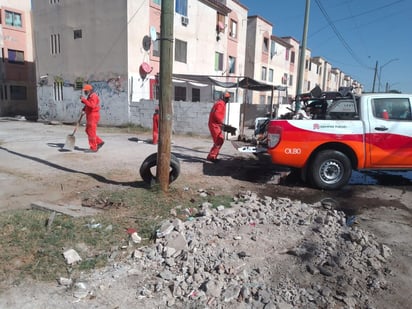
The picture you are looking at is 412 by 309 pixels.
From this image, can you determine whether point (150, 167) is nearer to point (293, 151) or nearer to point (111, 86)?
point (293, 151)

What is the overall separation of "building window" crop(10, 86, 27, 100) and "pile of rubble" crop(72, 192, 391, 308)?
2939cm

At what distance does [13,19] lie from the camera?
2767cm

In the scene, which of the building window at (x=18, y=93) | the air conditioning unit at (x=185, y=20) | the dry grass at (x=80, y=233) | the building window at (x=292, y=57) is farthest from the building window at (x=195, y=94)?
the building window at (x=292, y=57)

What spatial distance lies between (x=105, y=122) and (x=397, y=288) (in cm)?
1816

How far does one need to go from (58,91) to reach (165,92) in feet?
63.5

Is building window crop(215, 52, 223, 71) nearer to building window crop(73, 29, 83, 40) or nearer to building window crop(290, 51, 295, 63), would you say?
building window crop(73, 29, 83, 40)

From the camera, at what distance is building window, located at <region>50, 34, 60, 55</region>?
21.4 m

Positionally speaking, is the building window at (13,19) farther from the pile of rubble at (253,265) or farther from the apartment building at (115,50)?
the pile of rubble at (253,265)

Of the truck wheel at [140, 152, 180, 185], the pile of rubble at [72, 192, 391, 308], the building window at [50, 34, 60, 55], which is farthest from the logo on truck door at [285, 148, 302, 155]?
the building window at [50, 34, 60, 55]

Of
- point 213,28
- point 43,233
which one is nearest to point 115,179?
point 43,233

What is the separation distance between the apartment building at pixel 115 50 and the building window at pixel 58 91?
65 millimetres

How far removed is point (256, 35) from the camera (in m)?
32.7

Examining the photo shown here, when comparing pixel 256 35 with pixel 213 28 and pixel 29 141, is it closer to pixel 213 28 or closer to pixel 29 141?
pixel 213 28

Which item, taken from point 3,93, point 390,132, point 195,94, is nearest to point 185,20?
point 195,94
